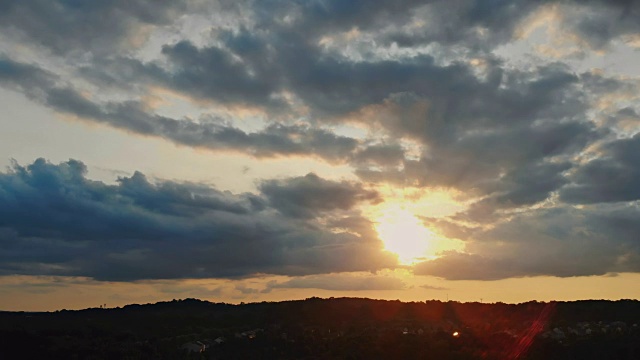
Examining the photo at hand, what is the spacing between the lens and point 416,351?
352 feet

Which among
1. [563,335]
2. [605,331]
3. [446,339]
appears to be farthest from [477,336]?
[605,331]

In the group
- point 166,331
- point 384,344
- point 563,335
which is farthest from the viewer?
point 166,331

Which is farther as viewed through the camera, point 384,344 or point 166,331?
point 166,331

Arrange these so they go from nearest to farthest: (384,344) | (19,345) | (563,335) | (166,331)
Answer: (19,345) → (384,344) → (563,335) → (166,331)

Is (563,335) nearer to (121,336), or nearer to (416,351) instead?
(416,351)

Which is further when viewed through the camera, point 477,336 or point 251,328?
point 251,328

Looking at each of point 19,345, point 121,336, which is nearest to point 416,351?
point 121,336

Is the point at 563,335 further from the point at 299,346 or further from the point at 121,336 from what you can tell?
the point at 121,336

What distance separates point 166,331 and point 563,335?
9631 cm

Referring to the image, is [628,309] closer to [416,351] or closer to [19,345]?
[416,351]

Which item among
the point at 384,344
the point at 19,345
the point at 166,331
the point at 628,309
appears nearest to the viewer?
the point at 19,345

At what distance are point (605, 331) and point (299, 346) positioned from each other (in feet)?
215

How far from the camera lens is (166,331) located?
158 meters

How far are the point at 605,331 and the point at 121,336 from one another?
101668 millimetres
